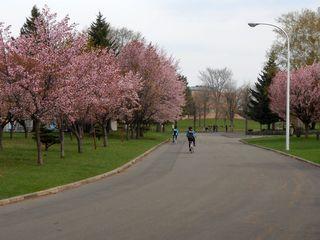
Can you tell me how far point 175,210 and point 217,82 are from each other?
109779 mm

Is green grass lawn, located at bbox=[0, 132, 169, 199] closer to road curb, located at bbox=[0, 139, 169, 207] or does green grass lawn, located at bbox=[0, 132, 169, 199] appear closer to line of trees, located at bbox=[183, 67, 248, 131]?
road curb, located at bbox=[0, 139, 169, 207]

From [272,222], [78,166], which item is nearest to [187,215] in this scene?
[272,222]

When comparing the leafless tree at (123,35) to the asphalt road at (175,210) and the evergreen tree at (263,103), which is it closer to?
the evergreen tree at (263,103)

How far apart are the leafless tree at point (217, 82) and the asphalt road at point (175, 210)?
101 meters

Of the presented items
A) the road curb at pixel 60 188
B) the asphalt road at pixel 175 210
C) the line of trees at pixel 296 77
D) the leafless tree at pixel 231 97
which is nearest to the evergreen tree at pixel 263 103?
the line of trees at pixel 296 77

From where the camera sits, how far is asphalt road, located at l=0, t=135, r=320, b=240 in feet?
29.2

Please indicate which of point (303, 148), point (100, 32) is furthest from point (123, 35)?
point (303, 148)

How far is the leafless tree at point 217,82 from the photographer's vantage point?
119000 millimetres

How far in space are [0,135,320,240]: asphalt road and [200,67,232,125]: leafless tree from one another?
330 feet

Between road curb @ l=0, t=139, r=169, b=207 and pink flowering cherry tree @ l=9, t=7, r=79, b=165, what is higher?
pink flowering cherry tree @ l=9, t=7, r=79, b=165

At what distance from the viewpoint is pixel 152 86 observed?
5375cm

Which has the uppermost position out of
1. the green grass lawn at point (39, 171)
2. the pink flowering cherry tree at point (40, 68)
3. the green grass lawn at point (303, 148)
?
the pink flowering cherry tree at point (40, 68)

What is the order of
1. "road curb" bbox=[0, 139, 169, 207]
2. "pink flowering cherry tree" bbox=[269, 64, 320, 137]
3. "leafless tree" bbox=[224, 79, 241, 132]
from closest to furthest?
"road curb" bbox=[0, 139, 169, 207] < "pink flowering cherry tree" bbox=[269, 64, 320, 137] < "leafless tree" bbox=[224, 79, 241, 132]

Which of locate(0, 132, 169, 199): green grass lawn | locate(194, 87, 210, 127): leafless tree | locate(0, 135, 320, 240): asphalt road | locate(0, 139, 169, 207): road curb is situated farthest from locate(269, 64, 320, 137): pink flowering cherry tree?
locate(194, 87, 210, 127): leafless tree
